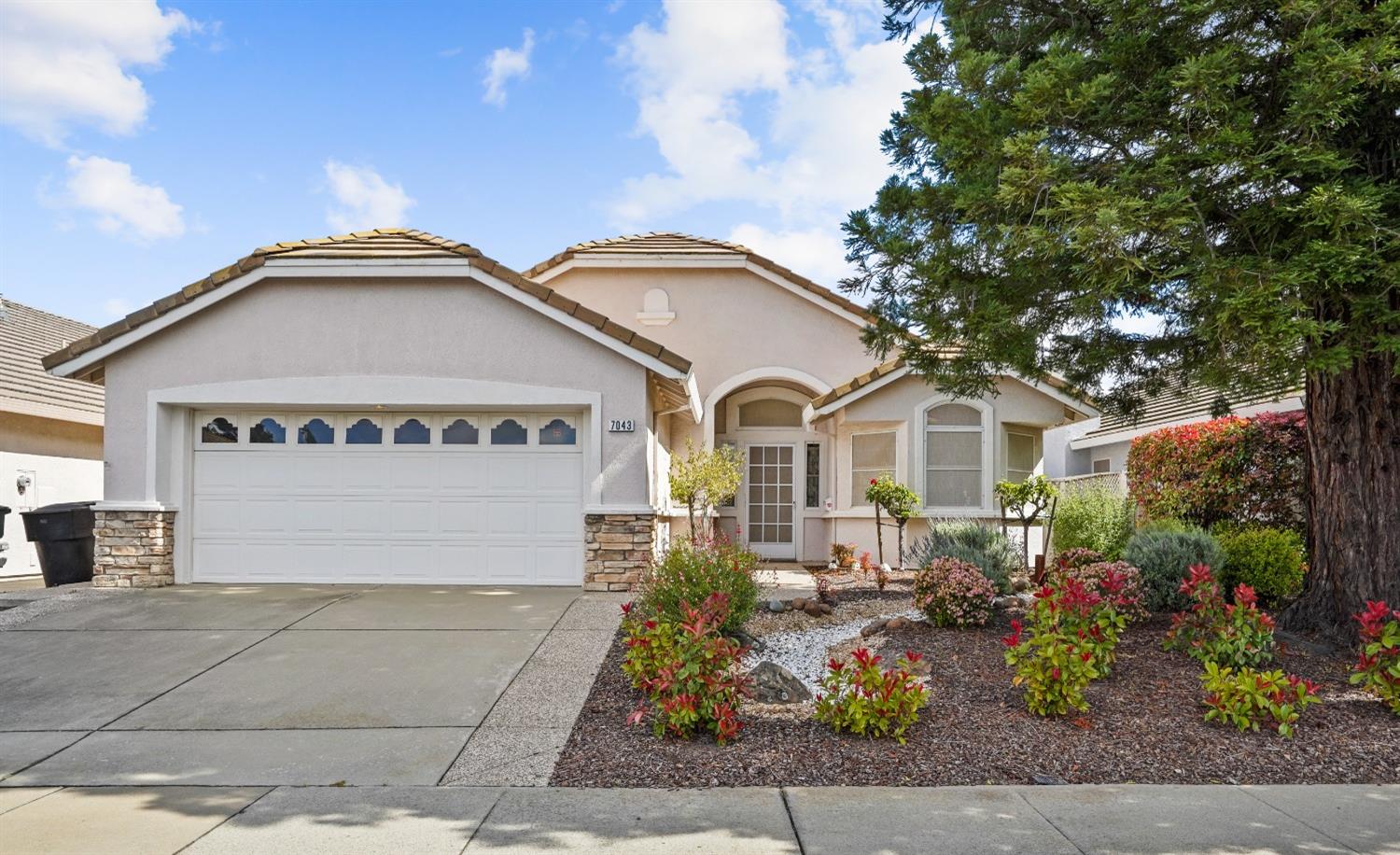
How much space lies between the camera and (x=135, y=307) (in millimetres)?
10844

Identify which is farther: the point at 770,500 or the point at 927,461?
the point at 770,500

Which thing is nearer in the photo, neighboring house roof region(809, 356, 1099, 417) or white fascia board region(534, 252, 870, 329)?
neighboring house roof region(809, 356, 1099, 417)

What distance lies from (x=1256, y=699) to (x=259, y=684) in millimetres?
7111

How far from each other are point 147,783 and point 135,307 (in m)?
7.87

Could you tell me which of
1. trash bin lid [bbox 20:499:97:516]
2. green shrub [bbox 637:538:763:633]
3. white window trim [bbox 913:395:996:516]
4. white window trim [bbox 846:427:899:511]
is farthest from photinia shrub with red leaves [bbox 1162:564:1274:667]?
trash bin lid [bbox 20:499:97:516]

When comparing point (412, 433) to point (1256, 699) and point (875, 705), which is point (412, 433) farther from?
point (1256, 699)

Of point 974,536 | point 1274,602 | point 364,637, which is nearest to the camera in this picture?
point 364,637

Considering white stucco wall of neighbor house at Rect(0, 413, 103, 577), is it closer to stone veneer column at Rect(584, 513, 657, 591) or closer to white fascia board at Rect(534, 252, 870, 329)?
white fascia board at Rect(534, 252, 870, 329)

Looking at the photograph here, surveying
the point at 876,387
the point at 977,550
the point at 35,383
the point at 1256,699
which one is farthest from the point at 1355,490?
the point at 35,383

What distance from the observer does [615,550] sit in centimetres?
1036

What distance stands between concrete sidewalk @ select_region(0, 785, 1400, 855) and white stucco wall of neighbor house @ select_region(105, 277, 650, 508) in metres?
6.01

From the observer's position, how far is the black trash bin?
11.2 m

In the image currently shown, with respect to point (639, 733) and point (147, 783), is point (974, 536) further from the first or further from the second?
point (147, 783)

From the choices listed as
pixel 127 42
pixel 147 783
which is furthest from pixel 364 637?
pixel 127 42
